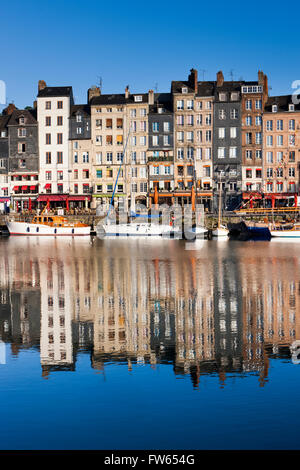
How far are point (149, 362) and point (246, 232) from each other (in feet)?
199

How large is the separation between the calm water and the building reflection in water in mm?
64

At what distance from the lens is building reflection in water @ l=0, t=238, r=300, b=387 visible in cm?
1788

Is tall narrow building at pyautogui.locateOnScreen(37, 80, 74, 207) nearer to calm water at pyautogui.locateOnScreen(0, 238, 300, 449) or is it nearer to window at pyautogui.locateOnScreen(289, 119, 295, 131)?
window at pyautogui.locateOnScreen(289, 119, 295, 131)

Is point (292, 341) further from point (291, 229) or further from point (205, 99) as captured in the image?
point (205, 99)

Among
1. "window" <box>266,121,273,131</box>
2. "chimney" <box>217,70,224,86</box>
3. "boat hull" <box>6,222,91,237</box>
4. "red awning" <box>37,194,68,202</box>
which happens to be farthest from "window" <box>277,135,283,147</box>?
"boat hull" <box>6,222,91,237</box>

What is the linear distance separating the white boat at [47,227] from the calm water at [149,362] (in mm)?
40694

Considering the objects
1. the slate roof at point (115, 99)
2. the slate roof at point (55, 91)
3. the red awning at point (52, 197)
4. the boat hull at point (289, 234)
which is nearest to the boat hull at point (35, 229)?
the red awning at point (52, 197)

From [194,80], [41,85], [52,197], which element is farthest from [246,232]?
[41,85]

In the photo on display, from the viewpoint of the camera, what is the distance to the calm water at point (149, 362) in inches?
484

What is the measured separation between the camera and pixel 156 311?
24.8m

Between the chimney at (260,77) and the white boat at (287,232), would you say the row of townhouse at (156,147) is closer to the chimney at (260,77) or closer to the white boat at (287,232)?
the chimney at (260,77)

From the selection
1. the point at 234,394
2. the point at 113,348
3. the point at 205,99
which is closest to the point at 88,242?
the point at 205,99

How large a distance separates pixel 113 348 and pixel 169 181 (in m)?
68.9
